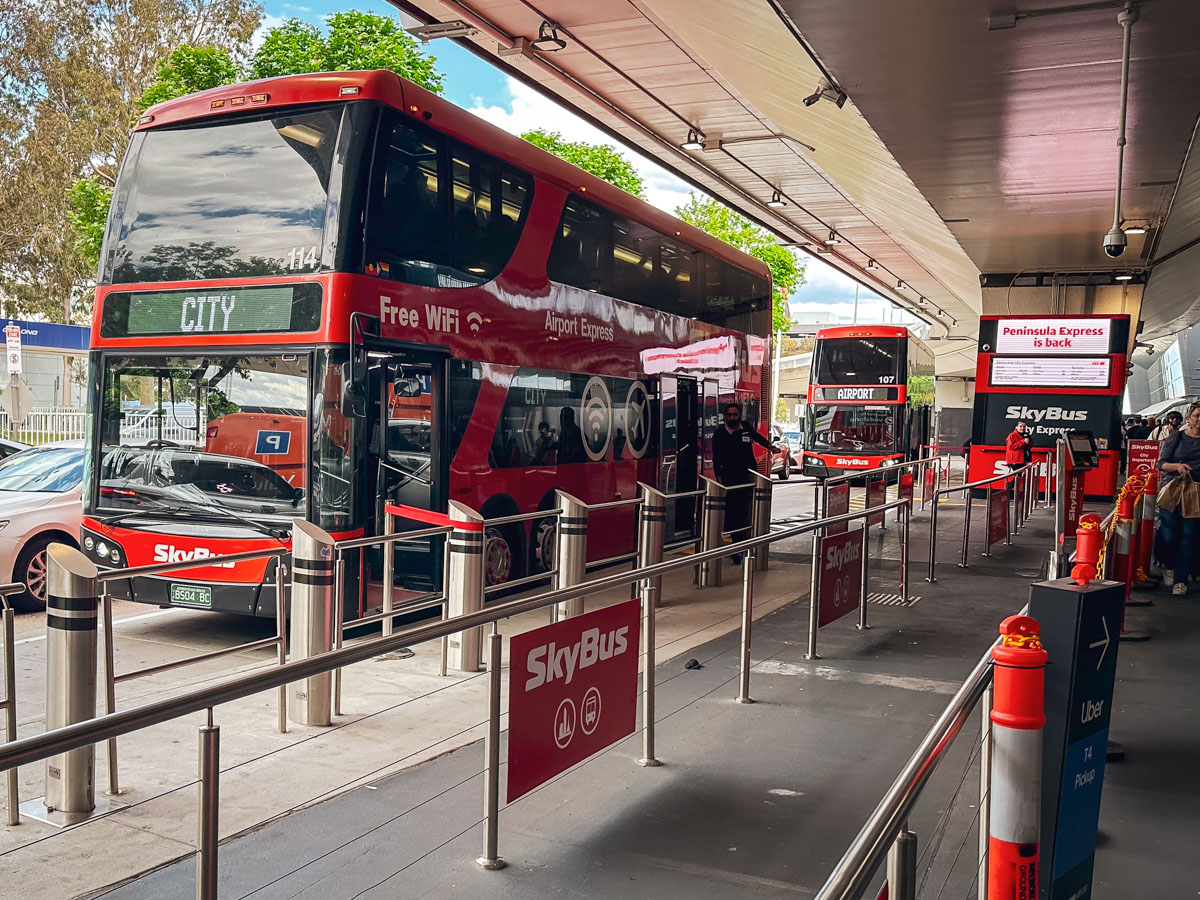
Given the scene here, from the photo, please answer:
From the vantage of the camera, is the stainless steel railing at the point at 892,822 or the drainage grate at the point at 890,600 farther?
the drainage grate at the point at 890,600

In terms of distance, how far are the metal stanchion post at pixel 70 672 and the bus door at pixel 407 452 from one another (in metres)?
3.55

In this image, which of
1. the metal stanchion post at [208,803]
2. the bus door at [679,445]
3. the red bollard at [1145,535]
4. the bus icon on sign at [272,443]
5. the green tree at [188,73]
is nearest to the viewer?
the metal stanchion post at [208,803]

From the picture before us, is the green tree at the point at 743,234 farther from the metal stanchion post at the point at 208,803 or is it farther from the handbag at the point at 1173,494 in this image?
the metal stanchion post at the point at 208,803

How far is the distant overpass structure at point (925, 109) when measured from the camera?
918cm

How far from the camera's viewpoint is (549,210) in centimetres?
1066

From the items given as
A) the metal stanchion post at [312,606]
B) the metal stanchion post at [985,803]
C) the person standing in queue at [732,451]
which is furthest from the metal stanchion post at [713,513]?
the metal stanchion post at [985,803]

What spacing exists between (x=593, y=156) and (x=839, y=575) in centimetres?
2837

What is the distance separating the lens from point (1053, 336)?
1886 centimetres

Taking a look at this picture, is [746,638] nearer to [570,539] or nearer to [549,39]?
[570,539]

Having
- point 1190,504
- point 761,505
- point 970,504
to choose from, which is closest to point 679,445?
point 761,505

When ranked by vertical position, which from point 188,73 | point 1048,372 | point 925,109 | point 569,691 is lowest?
point 569,691

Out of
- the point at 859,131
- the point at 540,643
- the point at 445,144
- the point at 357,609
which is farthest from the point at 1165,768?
the point at 859,131

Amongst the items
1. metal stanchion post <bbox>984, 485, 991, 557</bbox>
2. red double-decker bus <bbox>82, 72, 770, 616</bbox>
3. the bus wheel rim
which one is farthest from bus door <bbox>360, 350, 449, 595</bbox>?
metal stanchion post <bbox>984, 485, 991, 557</bbox>

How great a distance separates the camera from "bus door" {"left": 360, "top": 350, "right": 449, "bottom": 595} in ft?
27.7
